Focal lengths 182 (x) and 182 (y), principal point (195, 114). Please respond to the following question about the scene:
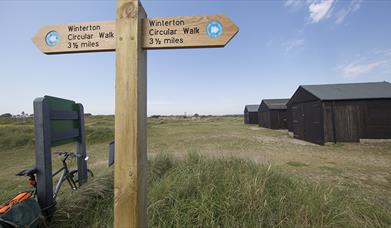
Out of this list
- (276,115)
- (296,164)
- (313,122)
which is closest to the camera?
(296,164)

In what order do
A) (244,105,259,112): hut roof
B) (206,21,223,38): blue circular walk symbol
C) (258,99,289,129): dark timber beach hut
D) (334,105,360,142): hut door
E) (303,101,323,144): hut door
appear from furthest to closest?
(244,105,259,112): hut roof → (258,99,289,129): dark timber beach hut → (303,101,323,144): hut door → (334,105,360,142): hut door → (206,21,223,38): blue circular walk symbol

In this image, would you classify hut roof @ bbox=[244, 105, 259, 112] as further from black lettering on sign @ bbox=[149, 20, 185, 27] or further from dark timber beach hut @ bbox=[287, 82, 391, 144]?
black lettering on sign @ bbox=[149, 20, 185, 27]

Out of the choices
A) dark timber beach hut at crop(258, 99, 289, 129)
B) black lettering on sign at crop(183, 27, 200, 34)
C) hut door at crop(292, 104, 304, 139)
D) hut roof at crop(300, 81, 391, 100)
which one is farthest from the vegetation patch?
dark timber beach hut at crop(258, 99, 289, 129)

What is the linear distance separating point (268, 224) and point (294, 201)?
2.08ft

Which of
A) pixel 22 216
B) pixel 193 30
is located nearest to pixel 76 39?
pixel 193 30

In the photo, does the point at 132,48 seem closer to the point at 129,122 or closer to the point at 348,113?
the point at 129,122

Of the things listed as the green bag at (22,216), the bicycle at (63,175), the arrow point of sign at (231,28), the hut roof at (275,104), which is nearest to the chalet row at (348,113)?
the hut roof at (275,104)

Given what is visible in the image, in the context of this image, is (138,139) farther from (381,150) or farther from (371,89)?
(371,89)

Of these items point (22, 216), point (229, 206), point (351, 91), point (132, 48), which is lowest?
point (229, 206)

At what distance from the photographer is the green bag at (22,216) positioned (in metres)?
1.64

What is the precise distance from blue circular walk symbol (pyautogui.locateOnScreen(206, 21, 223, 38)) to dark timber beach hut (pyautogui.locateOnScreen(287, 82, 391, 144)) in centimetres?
1357

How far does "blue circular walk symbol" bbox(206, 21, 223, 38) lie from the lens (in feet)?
5.16

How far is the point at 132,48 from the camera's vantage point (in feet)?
4.99

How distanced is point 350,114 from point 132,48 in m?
15.3
